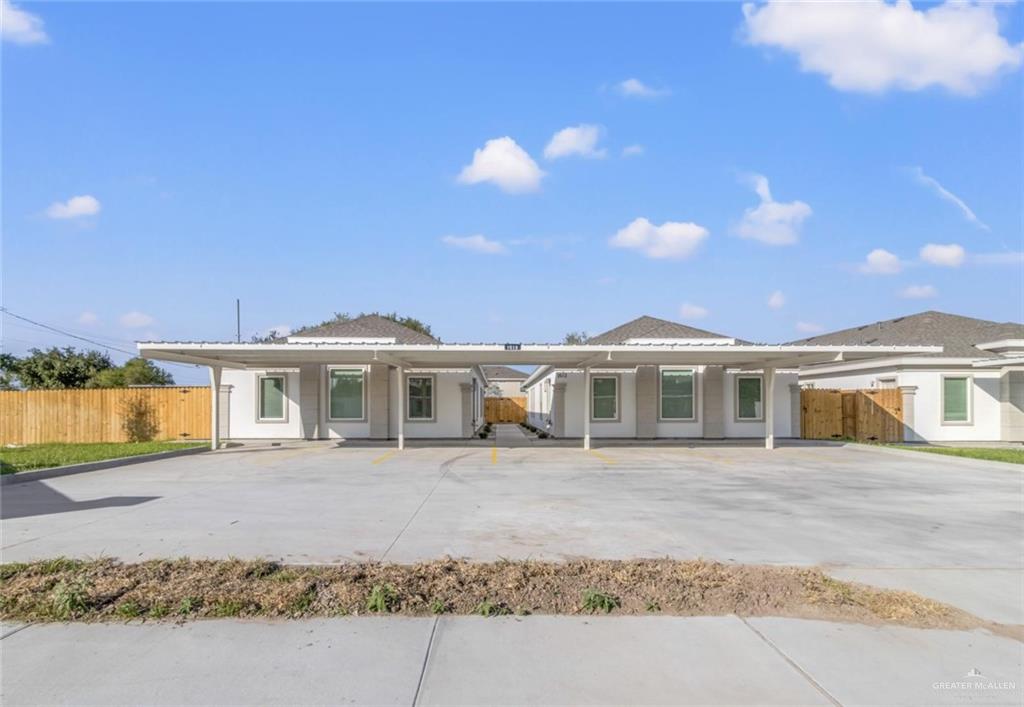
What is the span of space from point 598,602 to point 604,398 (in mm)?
19714

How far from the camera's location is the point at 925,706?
11.6ft

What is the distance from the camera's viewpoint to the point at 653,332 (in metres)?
26.1

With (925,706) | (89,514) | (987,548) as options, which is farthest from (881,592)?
(89,514)

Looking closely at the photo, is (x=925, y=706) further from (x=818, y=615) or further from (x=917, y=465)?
(x=917, y=465)

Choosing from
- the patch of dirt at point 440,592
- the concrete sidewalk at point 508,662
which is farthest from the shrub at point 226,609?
the concrete sidewalk at point 508,662

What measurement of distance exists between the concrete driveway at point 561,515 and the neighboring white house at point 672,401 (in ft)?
25.8

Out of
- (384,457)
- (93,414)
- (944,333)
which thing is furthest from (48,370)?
(944,333)

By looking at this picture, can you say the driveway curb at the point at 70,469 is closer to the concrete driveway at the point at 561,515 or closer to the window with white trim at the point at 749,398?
the concrete driveway at the point at 561,515

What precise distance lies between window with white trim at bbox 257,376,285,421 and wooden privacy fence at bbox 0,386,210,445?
1920 millimetres

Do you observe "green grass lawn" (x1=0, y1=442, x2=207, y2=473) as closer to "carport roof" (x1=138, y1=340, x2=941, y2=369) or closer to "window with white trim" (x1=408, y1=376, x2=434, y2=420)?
"carport roof" (x1=138, y1=340, x2=941, y2=369)

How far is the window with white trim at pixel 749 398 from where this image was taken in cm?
2441

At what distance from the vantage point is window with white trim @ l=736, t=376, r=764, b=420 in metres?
24.4

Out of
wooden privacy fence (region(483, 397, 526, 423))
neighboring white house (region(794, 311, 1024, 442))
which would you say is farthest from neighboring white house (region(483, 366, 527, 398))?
neighboring white house (region(794, 311, 1024, 442))

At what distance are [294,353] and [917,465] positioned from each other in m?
17.0
